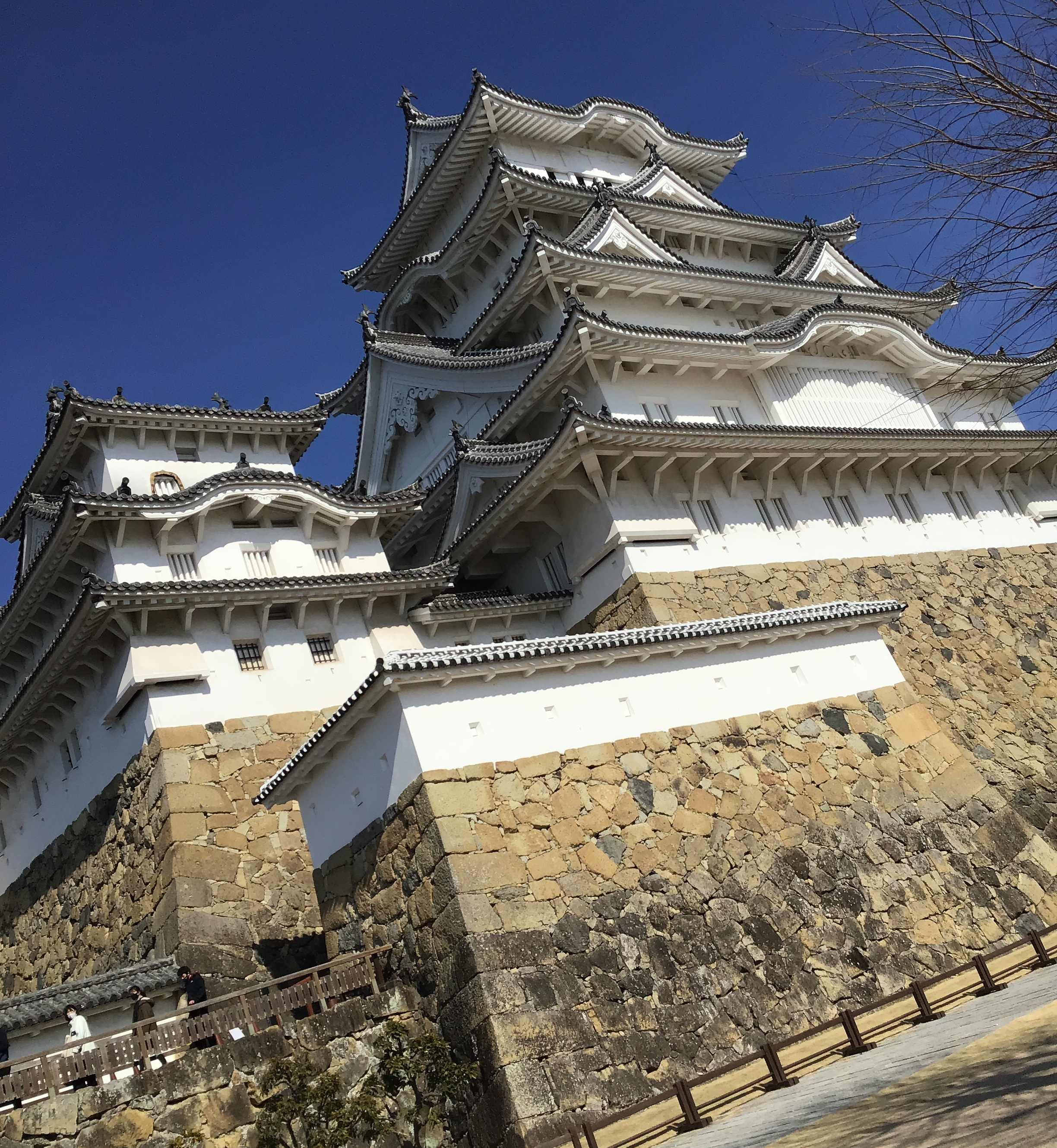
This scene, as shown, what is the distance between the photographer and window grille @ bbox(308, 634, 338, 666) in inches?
696

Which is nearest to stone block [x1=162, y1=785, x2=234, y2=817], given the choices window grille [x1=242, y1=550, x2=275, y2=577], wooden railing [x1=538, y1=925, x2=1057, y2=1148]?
window grille [x1=242, y1=550, x2=275, y2=577]

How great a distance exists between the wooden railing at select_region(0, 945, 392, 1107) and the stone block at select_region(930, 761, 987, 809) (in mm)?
8392

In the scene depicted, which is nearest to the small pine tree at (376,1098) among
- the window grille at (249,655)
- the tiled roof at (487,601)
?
the window grille at (249,655)

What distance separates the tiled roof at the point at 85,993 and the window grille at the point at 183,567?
6.72 metres

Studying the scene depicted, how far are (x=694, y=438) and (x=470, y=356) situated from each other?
7756 mm

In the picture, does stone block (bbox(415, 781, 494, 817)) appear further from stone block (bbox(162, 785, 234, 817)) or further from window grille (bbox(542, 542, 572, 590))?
window grille (bbox(542, 542, 572, 590))

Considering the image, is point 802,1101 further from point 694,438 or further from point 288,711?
point 694,438

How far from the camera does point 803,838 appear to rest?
12.7m

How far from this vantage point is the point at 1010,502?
24422 mm

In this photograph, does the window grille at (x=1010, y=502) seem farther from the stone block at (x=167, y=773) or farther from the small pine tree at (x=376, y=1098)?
the small pine tree at (x=376, y=1098)

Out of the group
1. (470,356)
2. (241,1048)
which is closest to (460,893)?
(241,1048)

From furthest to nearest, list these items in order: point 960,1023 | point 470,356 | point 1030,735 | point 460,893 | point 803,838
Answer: point 470,356
point 1030,735
point 803,838
point 460,893
point 960,1023

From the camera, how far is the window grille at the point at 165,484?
19.4m

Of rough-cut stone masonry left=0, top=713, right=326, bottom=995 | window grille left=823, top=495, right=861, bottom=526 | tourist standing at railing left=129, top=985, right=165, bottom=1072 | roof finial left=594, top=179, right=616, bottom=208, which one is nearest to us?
tourist standing at railing left=129, top=985, right=165, bottom=1072
